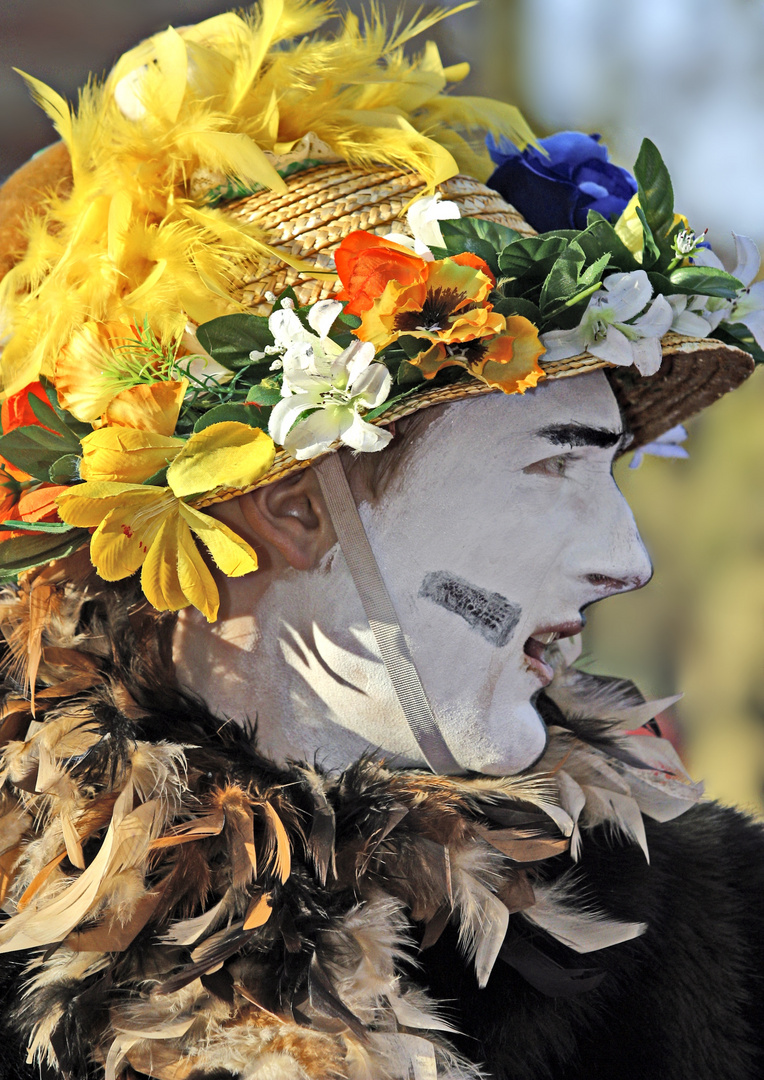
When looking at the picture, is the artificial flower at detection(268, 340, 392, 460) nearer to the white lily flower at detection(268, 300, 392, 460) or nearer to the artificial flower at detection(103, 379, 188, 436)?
the white lily flower at detection(268, 300, 392, 460)

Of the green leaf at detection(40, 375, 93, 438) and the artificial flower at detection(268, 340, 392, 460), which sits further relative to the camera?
the green leaf at detection(40, 375, 93, 438)

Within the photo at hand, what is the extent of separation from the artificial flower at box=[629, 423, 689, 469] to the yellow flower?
76 centimetres

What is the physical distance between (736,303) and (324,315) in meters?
0.60

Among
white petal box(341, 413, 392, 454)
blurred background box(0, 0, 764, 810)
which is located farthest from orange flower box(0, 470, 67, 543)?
blurred background box(0, 0, 764, 810)

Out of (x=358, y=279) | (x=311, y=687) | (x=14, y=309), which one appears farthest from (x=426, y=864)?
(x=14, y=309)

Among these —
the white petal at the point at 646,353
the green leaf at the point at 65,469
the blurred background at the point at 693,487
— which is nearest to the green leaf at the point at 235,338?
the green leaf at the point at 65,469

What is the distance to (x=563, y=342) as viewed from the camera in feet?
3.82

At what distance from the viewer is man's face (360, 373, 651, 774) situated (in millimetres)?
1196

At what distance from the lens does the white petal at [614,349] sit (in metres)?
1.14

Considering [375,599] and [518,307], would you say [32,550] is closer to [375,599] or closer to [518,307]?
[375,599]

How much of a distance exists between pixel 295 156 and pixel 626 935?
3.43 ft

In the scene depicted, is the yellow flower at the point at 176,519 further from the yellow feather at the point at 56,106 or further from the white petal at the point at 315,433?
the yellow feather at the point at 56,106

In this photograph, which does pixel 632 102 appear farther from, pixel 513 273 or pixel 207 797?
pixel 207 797

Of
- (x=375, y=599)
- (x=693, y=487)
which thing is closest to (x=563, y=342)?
(x=375, y=599)
